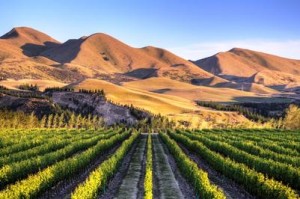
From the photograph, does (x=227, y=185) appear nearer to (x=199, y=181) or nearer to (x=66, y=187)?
(x=199, y=181)

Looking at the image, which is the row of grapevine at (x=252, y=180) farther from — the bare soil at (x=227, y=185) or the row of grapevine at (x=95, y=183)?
the row of grapevine at (x=95, y=183)

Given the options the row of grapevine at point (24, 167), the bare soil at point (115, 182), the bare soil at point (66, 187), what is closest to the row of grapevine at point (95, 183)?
the bare soil at point (115, 182)

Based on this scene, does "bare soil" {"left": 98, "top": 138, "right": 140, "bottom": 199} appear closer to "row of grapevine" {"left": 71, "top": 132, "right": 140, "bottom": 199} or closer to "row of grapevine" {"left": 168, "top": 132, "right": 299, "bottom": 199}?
"row of grapevine" {"left": 71, "top": 132, "right": 140, "bottom": 199}

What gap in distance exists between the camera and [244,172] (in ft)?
124

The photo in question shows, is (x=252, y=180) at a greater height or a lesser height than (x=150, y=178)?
greater

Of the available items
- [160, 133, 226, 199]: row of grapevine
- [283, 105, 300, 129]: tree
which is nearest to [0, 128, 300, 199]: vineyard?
[160, 133, 226, 199]: row of grapevine

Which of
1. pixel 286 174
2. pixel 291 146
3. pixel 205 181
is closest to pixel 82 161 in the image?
pixel 205 181

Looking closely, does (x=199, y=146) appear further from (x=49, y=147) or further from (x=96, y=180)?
(x=96, y=180)

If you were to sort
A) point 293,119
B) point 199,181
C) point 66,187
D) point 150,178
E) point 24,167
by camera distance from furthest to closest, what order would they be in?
point 293,119
point 66,187
point 24,167
point 150,178
point 199,181

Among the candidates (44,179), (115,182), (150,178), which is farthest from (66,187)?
(150,178)

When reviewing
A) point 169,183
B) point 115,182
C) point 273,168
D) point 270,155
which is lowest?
point 115,182

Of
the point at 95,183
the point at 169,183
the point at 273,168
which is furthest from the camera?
the point at 169,183

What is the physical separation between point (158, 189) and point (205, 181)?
5474mm

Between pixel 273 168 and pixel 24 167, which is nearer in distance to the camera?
pixel 273 168
